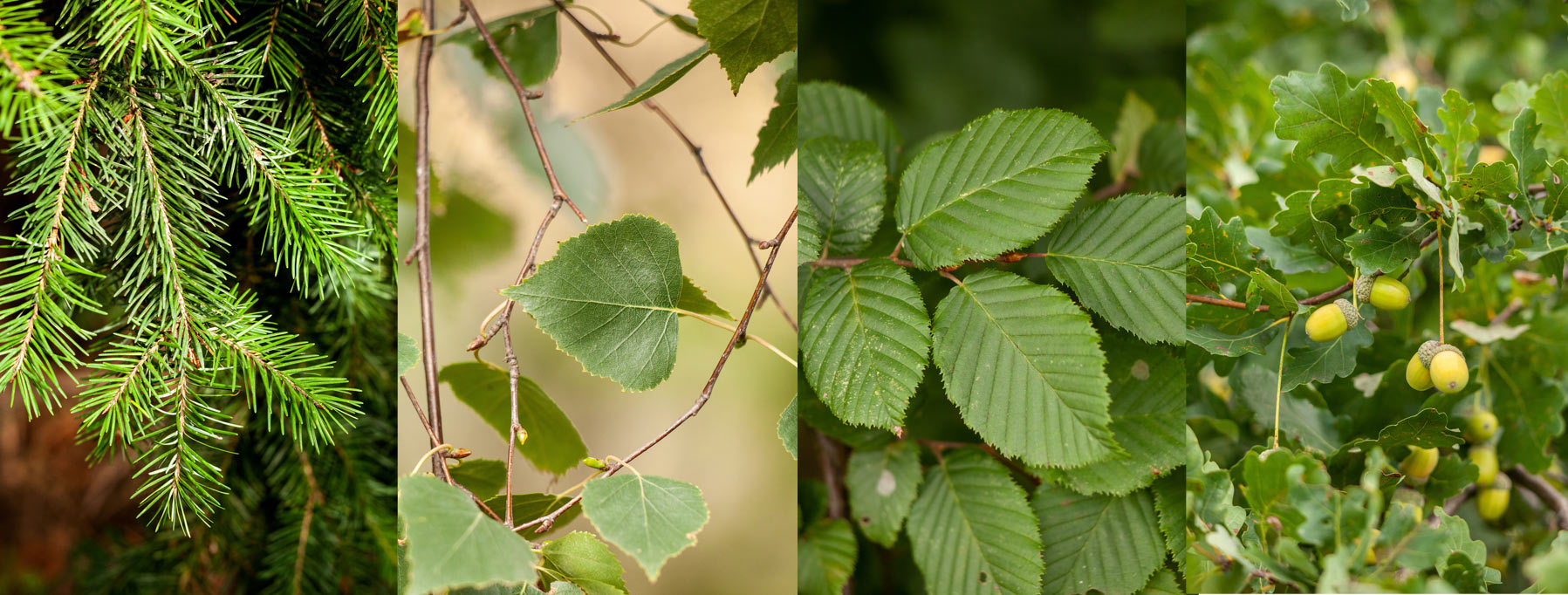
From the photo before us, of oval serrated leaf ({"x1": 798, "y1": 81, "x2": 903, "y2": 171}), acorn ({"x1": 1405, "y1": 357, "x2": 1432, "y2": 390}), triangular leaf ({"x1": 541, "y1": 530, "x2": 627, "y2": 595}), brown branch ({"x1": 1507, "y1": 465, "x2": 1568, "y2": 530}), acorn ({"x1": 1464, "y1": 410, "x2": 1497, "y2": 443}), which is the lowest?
triangular leaf ({"x1": 541, "y1": 530, "x2": 627, "y2": 595})

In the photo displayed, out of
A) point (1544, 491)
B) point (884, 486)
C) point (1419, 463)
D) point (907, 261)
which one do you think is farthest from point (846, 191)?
point (1544, 491)

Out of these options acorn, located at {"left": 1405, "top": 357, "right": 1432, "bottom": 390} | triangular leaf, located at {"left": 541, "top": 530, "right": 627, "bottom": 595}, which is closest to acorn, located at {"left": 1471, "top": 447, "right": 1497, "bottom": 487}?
acorn, located at {"left": 1405, "top": 357, "right": 1432, "bottom": 390}

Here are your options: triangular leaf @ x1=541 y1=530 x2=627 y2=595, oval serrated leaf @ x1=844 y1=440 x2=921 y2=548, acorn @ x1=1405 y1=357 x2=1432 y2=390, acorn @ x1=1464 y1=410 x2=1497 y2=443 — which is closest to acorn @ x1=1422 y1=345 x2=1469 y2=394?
acorn @ x1=1405 y1=357 x2=1432 y2=390

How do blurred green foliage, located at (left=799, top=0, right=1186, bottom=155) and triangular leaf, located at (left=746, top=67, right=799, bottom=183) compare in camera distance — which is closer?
triangular leaf, located at (left=746, top=67, right=799, bottom=183)

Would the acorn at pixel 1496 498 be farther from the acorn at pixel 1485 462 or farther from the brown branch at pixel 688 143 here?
the brown branch at pixel 688 143

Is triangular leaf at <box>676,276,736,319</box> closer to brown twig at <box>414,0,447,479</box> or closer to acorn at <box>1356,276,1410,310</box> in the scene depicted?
brown twig at <box>414,0,447,479</box>

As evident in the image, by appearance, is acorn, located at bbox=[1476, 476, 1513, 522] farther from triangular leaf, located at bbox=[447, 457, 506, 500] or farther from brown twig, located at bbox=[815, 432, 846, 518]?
triangular leaf, located at bbox=[447, 457, 506, 500]

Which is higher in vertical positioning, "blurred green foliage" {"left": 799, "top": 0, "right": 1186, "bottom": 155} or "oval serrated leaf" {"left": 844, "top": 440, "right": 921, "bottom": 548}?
"blurred green foliage" {"left": 799, "top": 0, "right": 1186, "bottom": 155}

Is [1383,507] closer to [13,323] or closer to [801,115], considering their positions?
[801,115]
